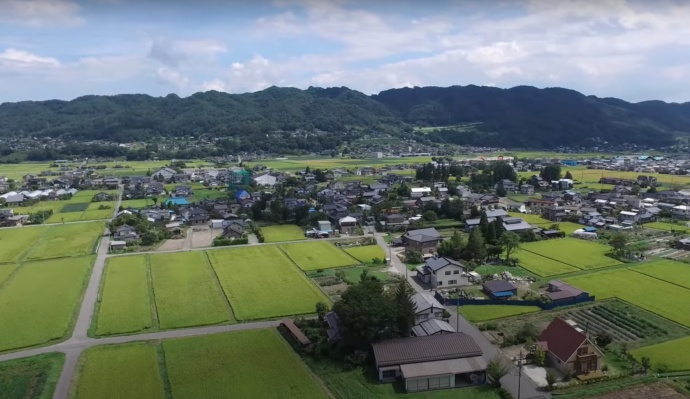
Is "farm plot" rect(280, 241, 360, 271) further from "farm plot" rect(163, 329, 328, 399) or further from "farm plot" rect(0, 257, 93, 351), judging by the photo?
"farm plot" rect(0, 257, 93, 351)

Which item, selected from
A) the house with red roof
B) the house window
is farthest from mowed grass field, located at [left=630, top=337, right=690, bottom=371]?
the house window

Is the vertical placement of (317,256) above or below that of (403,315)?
below

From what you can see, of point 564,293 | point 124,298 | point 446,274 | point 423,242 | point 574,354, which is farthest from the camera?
point 423,242

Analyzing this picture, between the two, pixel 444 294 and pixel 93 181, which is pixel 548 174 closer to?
pixel 444 294

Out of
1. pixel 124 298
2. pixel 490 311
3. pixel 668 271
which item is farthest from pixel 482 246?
pixel 124 298

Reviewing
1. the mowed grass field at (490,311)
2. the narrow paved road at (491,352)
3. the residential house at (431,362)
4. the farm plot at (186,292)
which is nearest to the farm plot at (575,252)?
the mowed grass field at (490,311)

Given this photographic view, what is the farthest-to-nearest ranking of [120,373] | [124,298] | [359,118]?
[359,118]
[124,298]
[120,373]

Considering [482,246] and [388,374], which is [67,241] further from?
[388,374]

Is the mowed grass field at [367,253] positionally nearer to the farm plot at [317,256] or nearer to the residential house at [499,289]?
the farm plot at [317,256]
